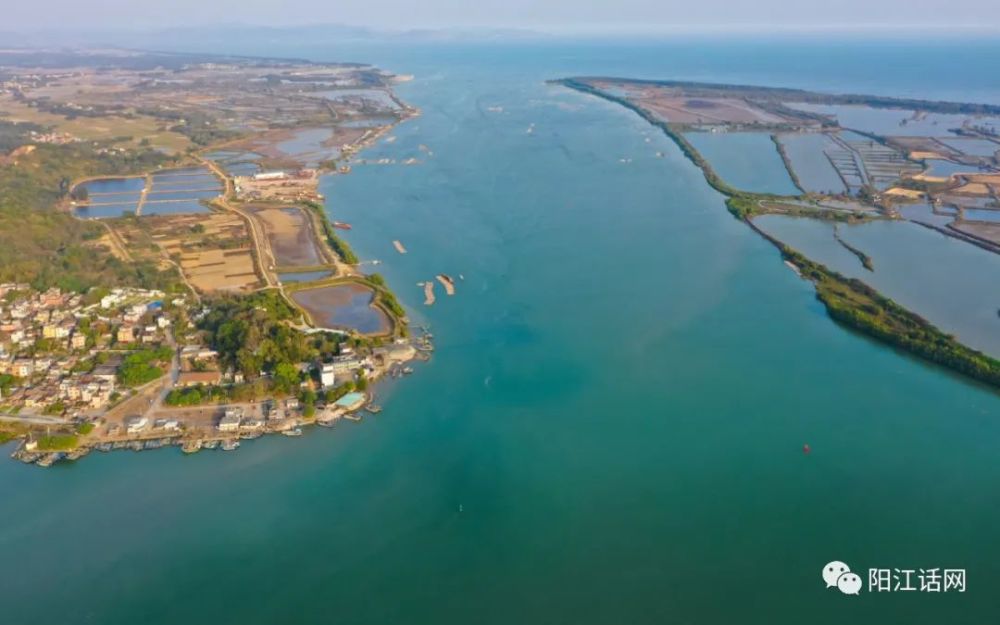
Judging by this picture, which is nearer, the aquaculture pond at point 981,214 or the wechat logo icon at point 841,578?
the wechat logo icon at point 841,578

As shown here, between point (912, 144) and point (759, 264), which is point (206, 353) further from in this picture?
point (912, 144)

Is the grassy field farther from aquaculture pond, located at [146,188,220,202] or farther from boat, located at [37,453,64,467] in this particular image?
boat, located at [37,453,64,467]

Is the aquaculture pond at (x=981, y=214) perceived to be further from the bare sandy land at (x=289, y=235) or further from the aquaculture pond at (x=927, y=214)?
the bare sandy land at (x=289, y=235)

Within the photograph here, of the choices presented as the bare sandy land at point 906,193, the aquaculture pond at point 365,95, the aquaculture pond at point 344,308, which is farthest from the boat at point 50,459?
the aquaculture pond at point 365,95

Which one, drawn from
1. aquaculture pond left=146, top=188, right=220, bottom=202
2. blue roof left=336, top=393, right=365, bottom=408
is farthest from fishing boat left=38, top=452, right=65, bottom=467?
aquaculture pond left=146, top=188, right=220, bottom=202

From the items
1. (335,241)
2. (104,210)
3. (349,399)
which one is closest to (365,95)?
(104,210)

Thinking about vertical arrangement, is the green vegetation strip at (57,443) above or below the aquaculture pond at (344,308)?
below
